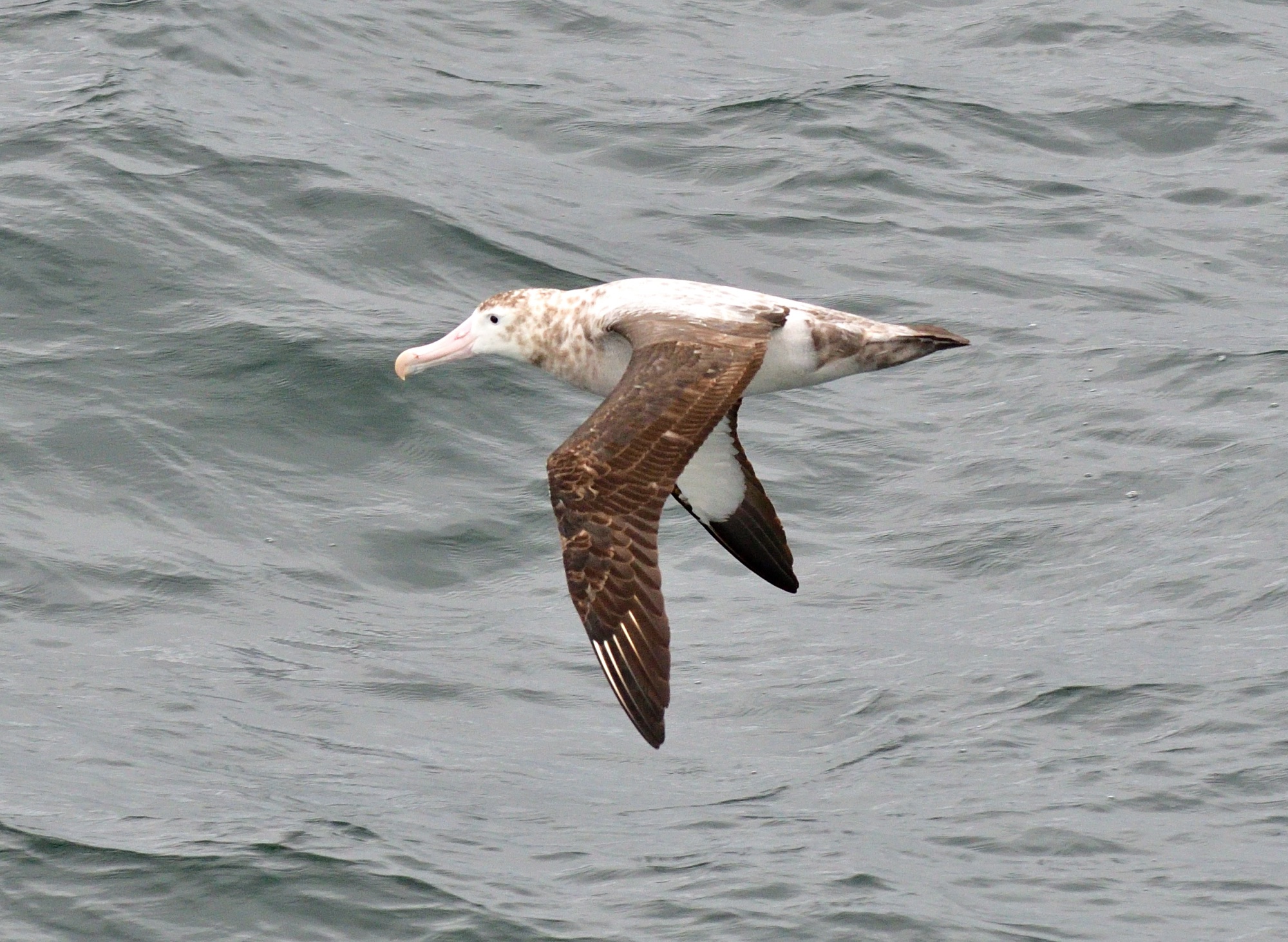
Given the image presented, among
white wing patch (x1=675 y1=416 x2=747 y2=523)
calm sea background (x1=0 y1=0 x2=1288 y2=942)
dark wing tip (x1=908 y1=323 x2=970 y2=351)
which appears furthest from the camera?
white wing patch (x1=675 y1=416 x2=747 y2=523)

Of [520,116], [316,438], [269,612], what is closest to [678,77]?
[520,116]

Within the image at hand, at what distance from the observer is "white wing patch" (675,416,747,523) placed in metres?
10.9

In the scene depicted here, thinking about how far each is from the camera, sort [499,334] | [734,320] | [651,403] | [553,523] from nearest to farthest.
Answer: [651,403] < [734,320] < [499,334] < [553,523]

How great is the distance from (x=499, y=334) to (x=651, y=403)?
6.10 ft

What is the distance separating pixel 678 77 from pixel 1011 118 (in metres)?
3.12

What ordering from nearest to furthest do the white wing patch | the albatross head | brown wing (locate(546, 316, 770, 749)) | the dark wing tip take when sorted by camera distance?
1. brown wing (locate(546, 316, 770, 749))
2. the dark wing tip
3. the albatross head
4. the white wing patch

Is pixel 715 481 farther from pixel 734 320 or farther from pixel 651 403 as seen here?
pixel 651 403

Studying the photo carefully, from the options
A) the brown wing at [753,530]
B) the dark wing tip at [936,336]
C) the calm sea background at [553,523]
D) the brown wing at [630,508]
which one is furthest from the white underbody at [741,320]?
the calm sea background at [553,523]

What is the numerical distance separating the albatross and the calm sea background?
1.18 metres

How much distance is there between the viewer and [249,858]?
30.0 feet

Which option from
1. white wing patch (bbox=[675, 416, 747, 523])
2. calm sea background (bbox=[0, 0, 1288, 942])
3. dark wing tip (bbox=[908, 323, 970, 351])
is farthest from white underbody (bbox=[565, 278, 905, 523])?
calm sea background (bbox=[0, 0, 1288, 942])

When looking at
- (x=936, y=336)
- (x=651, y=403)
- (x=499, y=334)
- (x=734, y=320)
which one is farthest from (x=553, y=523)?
(x=651, y=403)

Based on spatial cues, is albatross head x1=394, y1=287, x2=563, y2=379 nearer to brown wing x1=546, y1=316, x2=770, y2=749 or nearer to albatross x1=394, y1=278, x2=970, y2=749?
albatross x1=394, y1=278, x2=970, y2=749

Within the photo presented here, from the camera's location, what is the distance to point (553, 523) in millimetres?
12820
